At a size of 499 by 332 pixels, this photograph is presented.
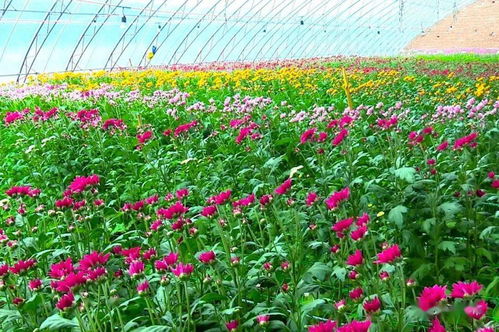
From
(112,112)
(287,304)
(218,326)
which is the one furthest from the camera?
(112,112)

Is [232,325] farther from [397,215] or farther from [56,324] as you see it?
[397,215]

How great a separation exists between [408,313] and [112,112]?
259 inches

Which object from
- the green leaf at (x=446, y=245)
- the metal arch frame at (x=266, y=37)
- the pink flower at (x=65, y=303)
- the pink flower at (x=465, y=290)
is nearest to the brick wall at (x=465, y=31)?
the metal arch frame at (x=266, y=37)

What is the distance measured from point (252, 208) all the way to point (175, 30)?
25.8 m

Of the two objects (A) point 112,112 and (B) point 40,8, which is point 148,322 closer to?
(A) point 112,112

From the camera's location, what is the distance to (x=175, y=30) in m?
28.1

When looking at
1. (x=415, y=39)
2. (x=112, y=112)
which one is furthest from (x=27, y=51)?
(x=415, y=39)

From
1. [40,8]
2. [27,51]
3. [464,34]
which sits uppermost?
[40,8]

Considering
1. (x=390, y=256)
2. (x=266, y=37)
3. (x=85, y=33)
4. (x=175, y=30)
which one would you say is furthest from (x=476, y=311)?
(x=266, y=37)

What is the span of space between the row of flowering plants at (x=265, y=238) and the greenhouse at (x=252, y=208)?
15 mm

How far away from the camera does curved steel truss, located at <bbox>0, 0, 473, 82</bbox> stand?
67.8 feet

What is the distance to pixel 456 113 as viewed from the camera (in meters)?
4.78

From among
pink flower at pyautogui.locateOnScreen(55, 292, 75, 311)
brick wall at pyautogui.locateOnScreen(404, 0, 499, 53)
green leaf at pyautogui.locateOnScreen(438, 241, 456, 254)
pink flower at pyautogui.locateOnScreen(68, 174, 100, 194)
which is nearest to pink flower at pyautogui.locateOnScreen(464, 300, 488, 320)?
pink flower at pyautogui.locateOnScreen(55, 292, 75, 311)

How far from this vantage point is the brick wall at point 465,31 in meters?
49.7
